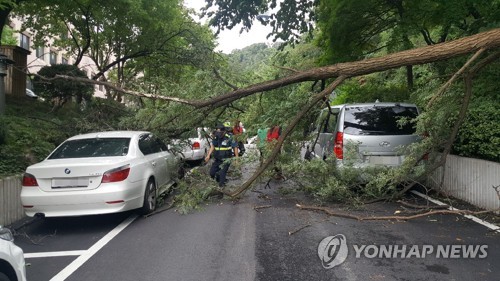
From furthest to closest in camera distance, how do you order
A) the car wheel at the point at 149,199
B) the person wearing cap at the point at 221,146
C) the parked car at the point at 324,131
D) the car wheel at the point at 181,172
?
the car wheel at the point at 181,172, the person wearing cap at the point at 221,146, the parked car at the point at 324,131, the car wheel at the point at 149,199

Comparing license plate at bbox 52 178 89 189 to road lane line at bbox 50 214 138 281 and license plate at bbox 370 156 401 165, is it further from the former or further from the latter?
license plate at bbox 370 156 401 165

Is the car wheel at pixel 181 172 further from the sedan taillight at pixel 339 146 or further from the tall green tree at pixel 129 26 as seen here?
the tall green tree at pixel 129 26

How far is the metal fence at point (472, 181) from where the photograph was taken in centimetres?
664

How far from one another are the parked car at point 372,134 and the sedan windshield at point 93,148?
149 inches

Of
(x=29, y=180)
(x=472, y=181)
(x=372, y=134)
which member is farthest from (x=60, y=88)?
(x=472, y=181)

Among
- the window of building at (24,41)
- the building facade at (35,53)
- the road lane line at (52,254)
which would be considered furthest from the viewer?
the window of building at (24,41)

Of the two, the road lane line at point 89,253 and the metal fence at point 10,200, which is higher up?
the metal fence at point 10,200

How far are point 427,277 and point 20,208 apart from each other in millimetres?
6419

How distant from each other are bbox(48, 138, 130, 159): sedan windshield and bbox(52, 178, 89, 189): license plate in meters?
0.76

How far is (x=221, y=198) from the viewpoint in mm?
8039

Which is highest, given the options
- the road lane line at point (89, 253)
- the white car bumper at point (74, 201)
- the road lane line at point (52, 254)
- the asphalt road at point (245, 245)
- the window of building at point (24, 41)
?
the window of building at point (24, 41)

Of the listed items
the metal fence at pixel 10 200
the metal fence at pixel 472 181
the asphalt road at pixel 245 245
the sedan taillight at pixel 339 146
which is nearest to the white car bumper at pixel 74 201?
the asphalt road at pixel 245 245

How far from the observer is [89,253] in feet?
16.6

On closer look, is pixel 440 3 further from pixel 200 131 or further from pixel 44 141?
pixel 44 141
